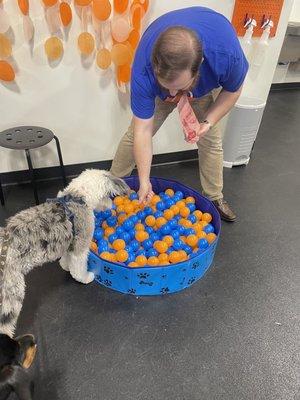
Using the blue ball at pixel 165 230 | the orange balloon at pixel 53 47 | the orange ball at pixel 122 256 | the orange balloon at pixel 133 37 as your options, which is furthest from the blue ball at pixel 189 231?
the orange balloon at pixel 53 47

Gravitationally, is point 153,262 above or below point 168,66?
below

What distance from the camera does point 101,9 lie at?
6.70 ft

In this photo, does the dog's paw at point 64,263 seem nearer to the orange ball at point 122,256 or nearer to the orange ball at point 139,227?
the orange ball at point 122,256

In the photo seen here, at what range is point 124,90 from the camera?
2.47 m

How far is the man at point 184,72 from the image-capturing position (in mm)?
1214

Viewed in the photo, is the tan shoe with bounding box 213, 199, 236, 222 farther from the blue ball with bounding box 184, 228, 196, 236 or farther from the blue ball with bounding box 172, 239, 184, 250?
the blue ball with bounding box 172, 239, 184, 250

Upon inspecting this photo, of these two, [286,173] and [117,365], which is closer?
[117,365]

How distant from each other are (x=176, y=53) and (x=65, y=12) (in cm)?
123

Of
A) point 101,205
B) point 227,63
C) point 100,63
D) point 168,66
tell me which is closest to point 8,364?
point 101,205

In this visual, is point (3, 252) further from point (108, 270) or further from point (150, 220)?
point (150, 220)

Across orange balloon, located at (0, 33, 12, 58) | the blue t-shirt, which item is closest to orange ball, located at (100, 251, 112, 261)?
the blue t-shirt

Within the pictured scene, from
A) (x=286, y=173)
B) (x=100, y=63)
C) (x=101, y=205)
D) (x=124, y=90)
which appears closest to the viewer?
(x=101, y=205)

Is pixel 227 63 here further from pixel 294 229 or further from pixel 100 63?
pixel 294 229

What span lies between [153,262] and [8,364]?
0.95 meters
